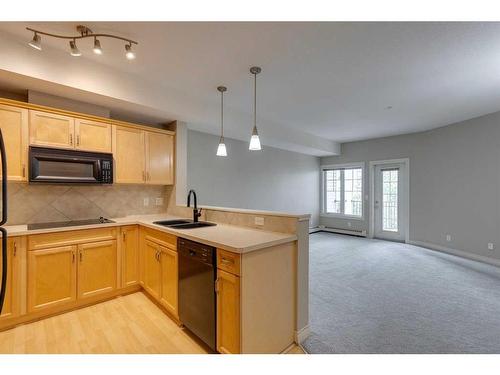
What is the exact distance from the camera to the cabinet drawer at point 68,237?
91.8 inches

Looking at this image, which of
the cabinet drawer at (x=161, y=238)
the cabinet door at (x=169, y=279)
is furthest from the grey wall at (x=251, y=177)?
the cabinet door at (x=169, y=279)

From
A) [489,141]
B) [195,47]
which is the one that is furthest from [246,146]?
[489,141]

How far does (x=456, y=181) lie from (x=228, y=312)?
550cm

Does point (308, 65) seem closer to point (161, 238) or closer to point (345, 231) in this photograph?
point (161, 238)

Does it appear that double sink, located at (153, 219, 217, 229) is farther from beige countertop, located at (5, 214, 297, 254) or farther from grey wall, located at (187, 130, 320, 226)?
grey wall, located at (187, 130, 320, 226)

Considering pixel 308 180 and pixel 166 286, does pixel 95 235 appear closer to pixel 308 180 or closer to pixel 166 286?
pixel 166 286

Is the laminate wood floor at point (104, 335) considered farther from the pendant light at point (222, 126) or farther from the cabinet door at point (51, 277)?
the pendant light at point (222, 126)

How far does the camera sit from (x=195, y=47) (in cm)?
225

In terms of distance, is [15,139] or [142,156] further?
[142,156]

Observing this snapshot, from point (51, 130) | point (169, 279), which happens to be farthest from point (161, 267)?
point (51, 130)

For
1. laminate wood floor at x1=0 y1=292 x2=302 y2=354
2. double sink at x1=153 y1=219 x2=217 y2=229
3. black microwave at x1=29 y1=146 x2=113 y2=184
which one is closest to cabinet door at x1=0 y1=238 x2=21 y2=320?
laminate wood floor at x1=0 y1=292 x2=302 y2=354

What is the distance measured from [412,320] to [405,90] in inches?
113

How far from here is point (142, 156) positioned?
10.8 ft
